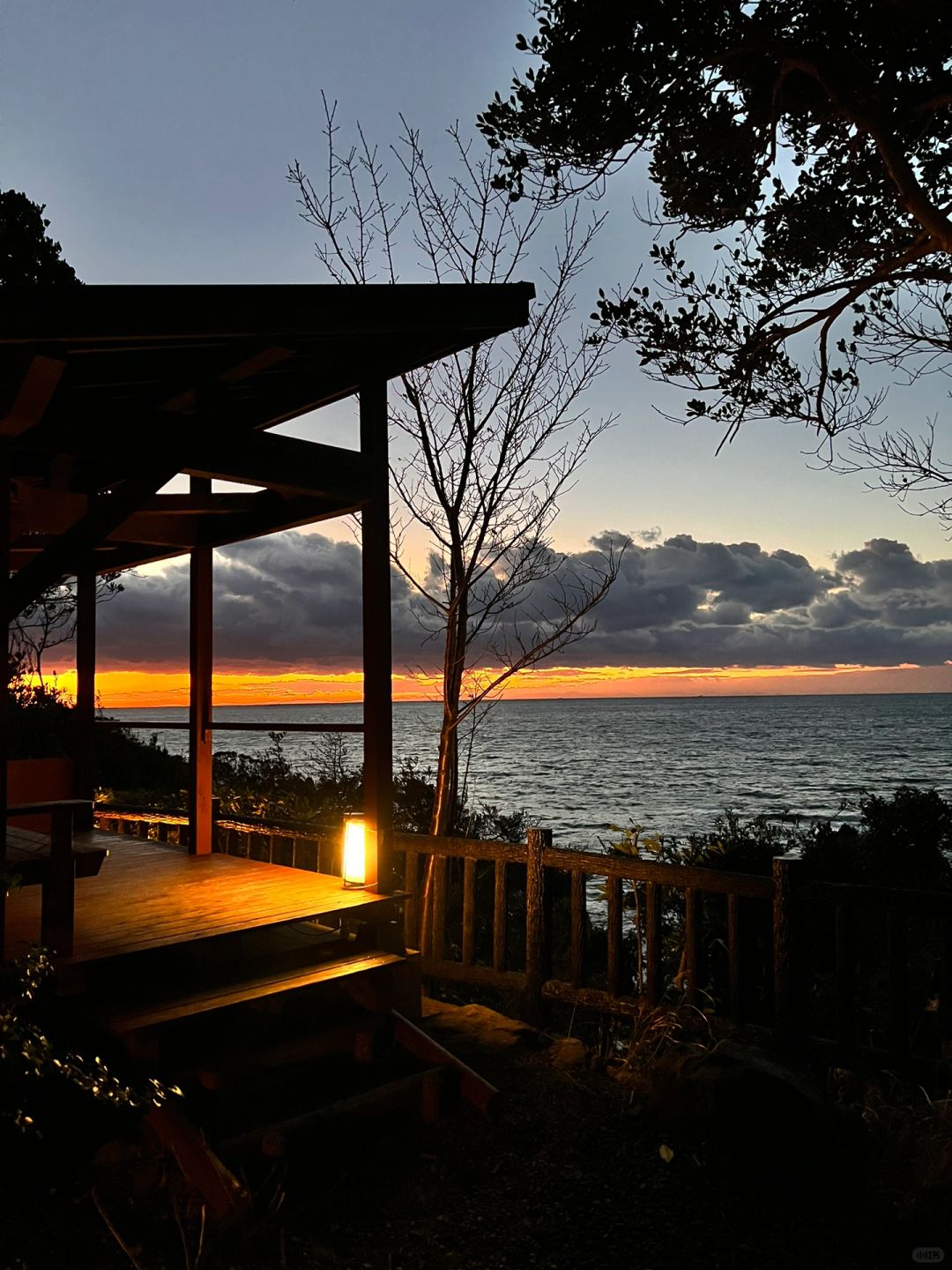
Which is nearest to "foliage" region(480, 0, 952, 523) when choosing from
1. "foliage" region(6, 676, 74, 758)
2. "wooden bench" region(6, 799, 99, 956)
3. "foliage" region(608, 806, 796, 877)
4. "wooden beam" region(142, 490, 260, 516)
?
"wooden beam" region(142, 490, 260, 516)

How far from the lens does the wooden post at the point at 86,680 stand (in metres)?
7.06

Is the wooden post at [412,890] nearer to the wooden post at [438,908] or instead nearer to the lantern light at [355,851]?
the wooden post at [438,908]

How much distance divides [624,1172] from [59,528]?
4.57 metres

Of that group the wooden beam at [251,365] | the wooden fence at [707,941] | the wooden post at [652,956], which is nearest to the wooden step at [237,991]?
the wooden fence at [707,941]

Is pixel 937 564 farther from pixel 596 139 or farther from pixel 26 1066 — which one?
pixel 26 1066

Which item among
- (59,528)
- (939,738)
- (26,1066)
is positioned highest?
(59,528)

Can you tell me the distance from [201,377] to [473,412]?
2.61m

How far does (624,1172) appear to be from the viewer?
11.6 feet

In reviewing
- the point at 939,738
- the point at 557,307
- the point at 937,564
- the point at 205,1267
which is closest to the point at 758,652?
the point at 939,738

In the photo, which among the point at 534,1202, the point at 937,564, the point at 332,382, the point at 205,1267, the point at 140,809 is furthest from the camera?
the point at 937,564

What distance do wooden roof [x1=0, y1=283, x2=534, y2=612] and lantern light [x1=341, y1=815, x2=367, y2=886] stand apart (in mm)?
1725

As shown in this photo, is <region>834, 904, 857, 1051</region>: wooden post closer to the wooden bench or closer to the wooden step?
the wooden step

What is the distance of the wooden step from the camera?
141 inches

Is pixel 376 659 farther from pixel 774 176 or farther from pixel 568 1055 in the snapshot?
pixel 774 176
